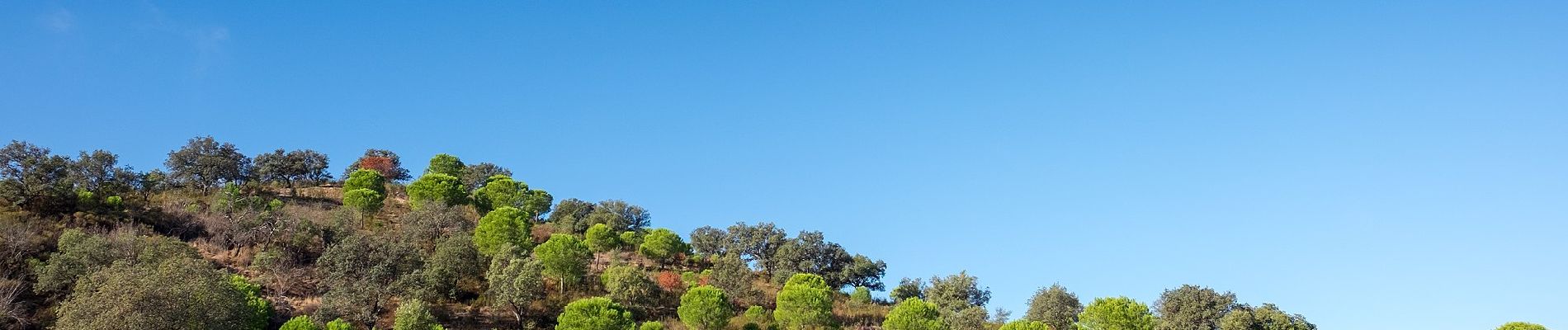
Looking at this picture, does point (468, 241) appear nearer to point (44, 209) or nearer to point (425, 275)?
point (425, 275)

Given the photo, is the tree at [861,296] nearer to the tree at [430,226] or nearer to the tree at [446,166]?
the tree at [430,226]

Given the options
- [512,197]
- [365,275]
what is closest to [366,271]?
[365,275]

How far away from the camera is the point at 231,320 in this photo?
49.2 m

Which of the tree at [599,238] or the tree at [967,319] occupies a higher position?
the tree at [599,238]

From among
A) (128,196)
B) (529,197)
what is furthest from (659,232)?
(128,196)

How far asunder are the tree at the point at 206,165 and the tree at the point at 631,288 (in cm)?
4389

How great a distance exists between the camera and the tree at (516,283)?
209 feet

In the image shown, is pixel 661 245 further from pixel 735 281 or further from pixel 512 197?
pixel 512 197

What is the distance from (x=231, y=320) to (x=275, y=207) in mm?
35357

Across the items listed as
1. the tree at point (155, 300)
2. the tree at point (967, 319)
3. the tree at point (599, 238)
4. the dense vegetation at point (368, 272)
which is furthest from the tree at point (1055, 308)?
the tree at point (155, 300)

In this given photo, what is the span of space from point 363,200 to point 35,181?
77.1 feet

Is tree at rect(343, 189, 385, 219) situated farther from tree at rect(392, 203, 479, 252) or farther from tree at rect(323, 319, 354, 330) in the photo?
tree at rect(323, 319, 354, 330)

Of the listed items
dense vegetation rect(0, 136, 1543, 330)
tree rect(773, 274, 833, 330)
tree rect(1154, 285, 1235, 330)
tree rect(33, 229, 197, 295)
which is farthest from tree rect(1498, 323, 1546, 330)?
tree rect(33, 229, 197, 295)

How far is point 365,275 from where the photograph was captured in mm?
63062
